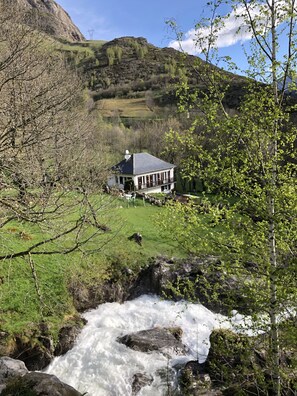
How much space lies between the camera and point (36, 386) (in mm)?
7531

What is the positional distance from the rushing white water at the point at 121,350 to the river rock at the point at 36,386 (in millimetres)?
2709

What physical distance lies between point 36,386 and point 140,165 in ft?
128

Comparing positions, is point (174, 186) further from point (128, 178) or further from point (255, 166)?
point (255, 166)

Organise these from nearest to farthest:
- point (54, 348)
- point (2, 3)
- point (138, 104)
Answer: point (2, 3) → point (54, 348) → point (138, 104)

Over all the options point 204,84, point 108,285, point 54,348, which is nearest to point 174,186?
point 108,285

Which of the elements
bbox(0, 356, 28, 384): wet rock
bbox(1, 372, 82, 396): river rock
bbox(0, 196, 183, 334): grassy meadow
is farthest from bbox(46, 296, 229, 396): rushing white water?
bbox(1, 372, 82, 396): river rock

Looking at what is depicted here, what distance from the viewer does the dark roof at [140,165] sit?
147ft

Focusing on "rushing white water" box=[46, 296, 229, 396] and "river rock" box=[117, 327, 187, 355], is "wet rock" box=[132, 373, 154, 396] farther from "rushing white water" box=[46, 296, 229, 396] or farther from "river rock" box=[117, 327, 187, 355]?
"river rock" box=[117, 327, 187, 355]

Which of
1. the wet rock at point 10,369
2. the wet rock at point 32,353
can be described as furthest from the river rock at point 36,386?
the wet rock at point 32,353

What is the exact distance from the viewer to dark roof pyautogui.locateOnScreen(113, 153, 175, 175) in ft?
147

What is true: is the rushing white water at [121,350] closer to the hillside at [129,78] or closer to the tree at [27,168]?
the tree at [27,168]

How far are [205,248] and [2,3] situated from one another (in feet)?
31.2

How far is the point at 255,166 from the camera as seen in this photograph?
5973 mm

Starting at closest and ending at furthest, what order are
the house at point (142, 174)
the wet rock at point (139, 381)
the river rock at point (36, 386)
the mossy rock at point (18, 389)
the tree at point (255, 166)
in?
the tree at point (255, 166) → the mossy rock at point (18, 389) → the river rock at point (36, 386) → the wet rock at point (139, 381) → the house at point (142, 174)
